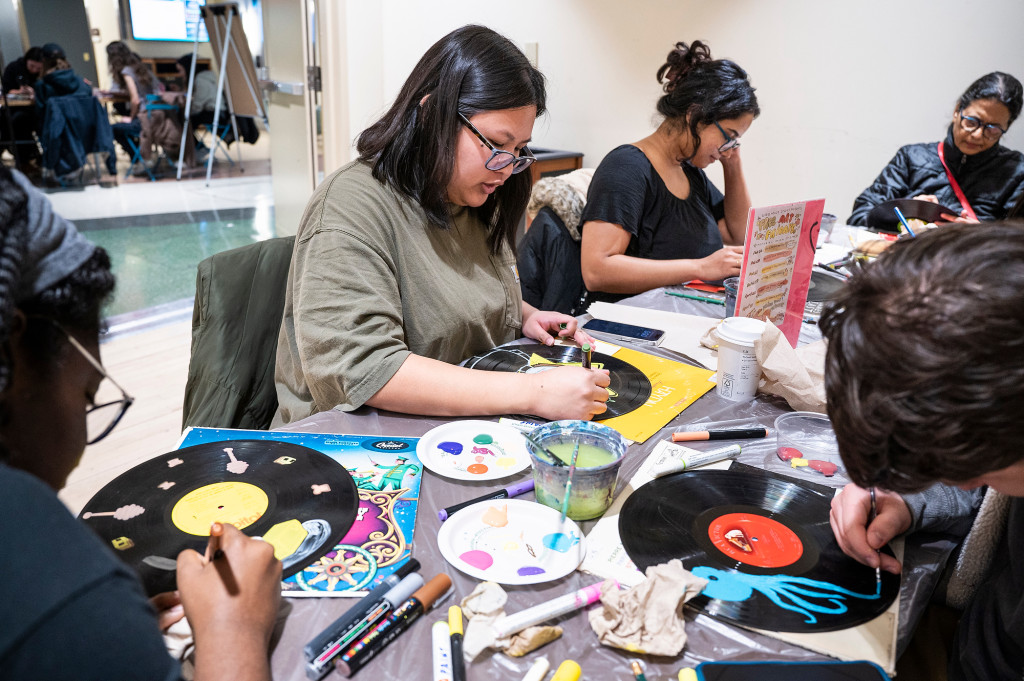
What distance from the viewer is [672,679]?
2.19 ft

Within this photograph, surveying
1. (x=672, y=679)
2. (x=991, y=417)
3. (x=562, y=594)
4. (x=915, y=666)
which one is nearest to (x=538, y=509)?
(x=562, y=594)

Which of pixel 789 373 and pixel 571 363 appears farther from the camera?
pixel 571 363

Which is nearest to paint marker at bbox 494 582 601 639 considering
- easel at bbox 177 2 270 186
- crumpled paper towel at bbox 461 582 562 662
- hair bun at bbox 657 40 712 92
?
crumpled paper towel at bbox 461 582 562 662

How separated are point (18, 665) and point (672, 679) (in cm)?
54

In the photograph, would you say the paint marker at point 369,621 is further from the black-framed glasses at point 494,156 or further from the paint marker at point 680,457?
the black-framed glasses at point 494,156

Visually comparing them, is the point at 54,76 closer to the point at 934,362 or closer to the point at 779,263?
the point at 779,263

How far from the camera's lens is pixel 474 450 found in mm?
1039

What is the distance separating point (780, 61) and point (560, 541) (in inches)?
141

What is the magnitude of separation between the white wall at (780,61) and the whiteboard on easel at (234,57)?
1.39 meters

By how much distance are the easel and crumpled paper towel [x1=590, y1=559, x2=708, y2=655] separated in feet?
15.1

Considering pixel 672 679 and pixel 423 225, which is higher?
pixel 423 225

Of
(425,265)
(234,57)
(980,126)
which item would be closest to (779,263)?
(425,265)

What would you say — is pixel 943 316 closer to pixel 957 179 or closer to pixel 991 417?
pixel 991 417

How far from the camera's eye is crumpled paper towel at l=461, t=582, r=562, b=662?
672 millimetres
